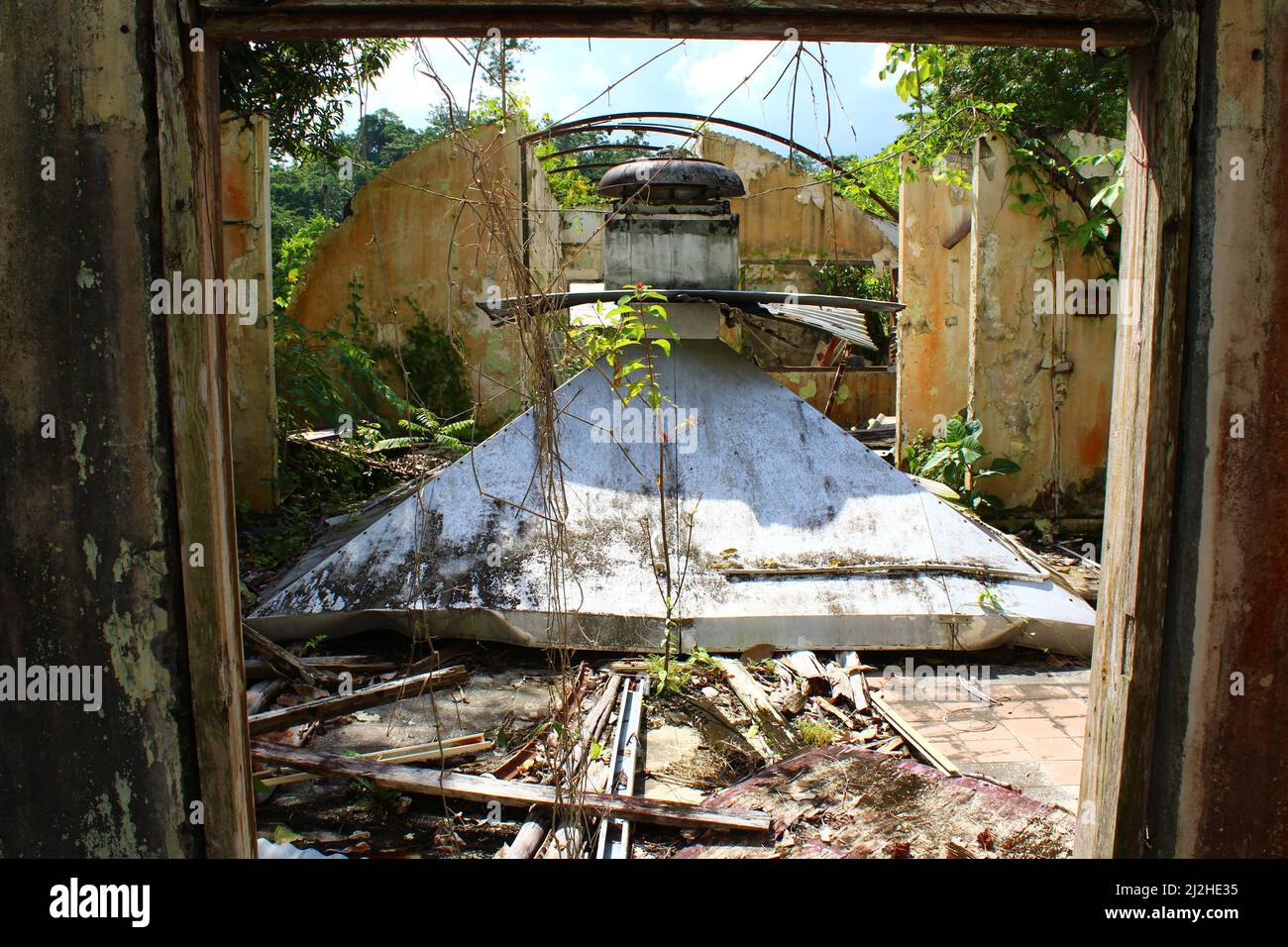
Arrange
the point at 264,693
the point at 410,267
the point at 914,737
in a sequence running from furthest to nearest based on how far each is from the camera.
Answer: the point at 410,267, the point at 264,693, the point at 914,737

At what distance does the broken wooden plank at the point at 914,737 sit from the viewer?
4582mm

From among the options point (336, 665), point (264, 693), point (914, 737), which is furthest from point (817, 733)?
point (264, 693)

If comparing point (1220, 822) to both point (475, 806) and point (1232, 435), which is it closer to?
point (1232, 435)

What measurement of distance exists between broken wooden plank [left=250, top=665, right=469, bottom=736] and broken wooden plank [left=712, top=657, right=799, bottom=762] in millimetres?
1547

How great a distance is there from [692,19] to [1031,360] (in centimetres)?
712

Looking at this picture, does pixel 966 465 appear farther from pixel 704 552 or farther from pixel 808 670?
pixel 808 670

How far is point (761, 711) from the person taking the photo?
5242 mm

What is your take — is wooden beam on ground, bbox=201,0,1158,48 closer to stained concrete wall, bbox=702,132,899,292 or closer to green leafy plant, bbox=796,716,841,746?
green leafy plant, bbox=796,716,841,746

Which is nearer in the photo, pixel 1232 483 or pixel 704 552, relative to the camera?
pixel 1232 483

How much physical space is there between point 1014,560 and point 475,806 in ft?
13.5

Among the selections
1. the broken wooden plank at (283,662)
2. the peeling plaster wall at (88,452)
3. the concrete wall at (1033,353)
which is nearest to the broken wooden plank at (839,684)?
the broken wooden plank at (283,662)

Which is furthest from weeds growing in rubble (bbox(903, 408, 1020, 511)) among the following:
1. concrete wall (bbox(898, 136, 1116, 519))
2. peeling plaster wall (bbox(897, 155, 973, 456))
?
peeling plaster wall (bbox(897, 155, 973, 456))

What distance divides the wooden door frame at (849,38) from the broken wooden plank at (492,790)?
131cm

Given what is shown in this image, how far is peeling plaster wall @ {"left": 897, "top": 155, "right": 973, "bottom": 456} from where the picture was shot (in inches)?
431
